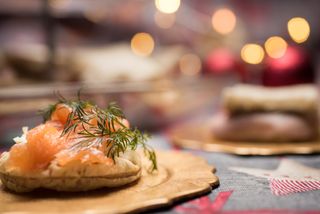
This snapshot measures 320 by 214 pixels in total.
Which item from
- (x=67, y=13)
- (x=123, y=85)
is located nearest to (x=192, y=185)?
(x=123, y=85)

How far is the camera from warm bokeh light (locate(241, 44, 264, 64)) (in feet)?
12.6

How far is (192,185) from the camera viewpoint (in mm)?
1165

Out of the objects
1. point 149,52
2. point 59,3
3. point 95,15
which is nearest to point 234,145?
point 59,3

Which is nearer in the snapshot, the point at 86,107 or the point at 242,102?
the point at 86,107

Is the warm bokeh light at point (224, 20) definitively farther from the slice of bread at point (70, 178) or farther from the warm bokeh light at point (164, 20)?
the slice of bread at point (70, 178)

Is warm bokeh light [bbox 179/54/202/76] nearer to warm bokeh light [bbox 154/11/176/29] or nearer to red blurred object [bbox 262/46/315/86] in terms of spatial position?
warm bokeh light [bbox 154/11/176/29]

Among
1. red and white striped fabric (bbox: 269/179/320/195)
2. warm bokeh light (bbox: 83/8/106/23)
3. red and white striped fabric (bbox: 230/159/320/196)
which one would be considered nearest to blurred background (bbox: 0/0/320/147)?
warm bokeh light (bbox: 83/8/106/23)

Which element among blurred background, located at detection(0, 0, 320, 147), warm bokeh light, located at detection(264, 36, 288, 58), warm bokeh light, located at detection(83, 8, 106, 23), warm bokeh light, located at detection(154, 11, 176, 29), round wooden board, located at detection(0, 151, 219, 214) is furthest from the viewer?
warm bokeh light, located at detection(264, 36, 288, 58)

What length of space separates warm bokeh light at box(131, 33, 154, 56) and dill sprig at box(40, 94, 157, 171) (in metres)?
2.08

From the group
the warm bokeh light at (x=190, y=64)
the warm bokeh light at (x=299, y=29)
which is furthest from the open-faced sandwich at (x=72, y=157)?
the warm bokeh light at (x=299, y=29)

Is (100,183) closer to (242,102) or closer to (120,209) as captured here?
(120,209)

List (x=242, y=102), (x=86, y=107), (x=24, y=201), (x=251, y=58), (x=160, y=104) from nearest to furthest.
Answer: (x=24, y=201) < (x=86, y=107) < (x=242, y=102) < (x=160, y=104) < (x=251, y=58)

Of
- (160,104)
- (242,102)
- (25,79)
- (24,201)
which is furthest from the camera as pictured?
(160,104)

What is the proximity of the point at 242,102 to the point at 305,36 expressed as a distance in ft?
6.86
